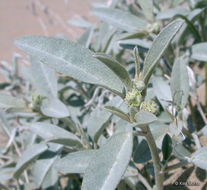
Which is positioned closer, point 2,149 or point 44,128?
point 44,128

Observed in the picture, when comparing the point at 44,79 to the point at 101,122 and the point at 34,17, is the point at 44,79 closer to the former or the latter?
the point at 101,122

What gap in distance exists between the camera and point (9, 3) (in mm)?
3898

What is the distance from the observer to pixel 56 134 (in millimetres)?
1198

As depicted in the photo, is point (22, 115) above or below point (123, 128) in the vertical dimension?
below

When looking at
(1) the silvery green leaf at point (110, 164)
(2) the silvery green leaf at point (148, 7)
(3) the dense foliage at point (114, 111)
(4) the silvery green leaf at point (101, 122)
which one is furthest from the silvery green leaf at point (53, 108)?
(2) the silvery green leaf at point (148, 7)

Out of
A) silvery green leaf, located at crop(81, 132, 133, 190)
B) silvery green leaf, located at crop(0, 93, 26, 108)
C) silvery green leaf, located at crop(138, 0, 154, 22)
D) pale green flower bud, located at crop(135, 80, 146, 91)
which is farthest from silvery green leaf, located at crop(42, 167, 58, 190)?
silvery green leaf, located at crop(138, 0, 154, 22)

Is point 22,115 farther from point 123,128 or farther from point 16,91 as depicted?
point 123,128

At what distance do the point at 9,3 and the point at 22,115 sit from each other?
2.64 meters

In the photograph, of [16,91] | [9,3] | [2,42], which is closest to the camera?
[16,91]

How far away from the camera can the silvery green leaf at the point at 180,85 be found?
3.62 feet

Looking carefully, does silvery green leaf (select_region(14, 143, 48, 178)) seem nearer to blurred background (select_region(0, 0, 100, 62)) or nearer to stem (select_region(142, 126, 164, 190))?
stem (select_region(142, 126, 164, 190))

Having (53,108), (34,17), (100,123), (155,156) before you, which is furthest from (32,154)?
(34,17)

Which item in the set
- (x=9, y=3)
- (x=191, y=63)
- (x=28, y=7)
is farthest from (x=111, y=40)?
(x=9, y=3)

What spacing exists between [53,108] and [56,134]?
103mm
